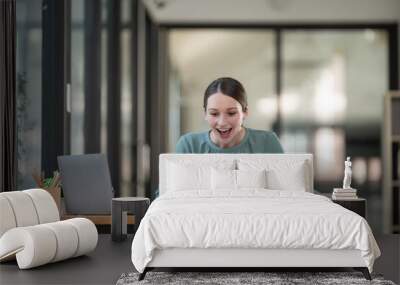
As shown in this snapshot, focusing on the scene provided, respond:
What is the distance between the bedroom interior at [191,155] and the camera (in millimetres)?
4312

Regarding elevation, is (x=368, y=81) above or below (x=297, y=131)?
above

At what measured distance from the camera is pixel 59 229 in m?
4.72

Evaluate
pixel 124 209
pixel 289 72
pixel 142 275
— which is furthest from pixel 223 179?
pixel 289 72

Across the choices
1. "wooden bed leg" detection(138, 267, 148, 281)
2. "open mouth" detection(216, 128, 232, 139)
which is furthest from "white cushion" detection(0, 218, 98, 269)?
"open mouth" detection(216, 128, 232, 139)

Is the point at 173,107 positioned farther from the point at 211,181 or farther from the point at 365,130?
the point at 211,181

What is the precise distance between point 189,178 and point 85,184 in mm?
951

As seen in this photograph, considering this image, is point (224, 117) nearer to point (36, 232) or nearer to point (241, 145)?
point (241, 145)

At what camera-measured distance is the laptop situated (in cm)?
592

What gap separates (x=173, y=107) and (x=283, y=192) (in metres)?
4.55

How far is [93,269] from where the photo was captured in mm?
4633

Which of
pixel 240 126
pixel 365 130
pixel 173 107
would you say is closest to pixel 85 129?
pixel 240 126

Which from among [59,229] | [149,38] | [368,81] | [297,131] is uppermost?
[149,38]

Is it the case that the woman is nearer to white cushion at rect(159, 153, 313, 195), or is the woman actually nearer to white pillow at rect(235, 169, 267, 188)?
white cushion at rect(159, 153, 313, 195)

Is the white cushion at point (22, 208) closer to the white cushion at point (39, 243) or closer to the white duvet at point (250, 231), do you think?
the white cushion at point (39, 243)
